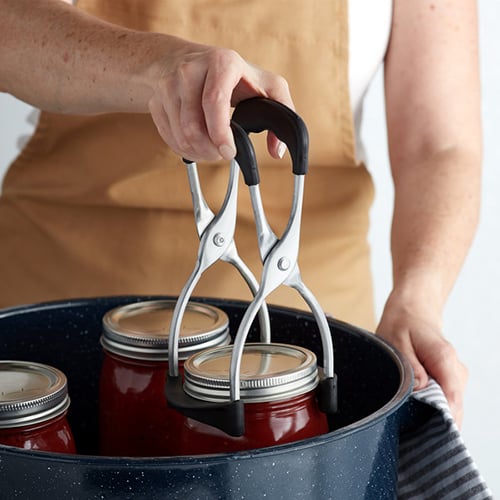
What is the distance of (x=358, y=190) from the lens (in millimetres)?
983

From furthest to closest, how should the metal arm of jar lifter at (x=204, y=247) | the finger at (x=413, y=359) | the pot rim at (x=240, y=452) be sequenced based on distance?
the finger at (x=413, y=359) → the metal arm of jar lifter at (x=204, y=247) → the pot rim at (x=240, y=452)

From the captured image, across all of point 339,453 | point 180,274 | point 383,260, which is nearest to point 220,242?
point 339,453

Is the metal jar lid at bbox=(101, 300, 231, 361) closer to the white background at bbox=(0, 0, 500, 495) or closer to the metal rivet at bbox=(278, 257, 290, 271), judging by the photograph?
the metal rivet at bbox=(278, 257, 290, 271)

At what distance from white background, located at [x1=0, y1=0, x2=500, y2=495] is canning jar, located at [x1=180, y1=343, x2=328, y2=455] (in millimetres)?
935

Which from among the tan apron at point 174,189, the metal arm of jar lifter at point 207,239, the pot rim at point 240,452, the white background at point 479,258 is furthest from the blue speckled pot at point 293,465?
the white background at point 479,258

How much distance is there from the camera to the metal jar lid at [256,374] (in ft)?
1.71

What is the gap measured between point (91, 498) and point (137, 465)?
0.03 m

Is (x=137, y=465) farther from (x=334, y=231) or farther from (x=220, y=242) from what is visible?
(x=334, y=231)

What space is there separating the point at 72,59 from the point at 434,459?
0.33 metres

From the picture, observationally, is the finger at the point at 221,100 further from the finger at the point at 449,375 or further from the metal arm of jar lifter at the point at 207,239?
the finger at the point at 449,375

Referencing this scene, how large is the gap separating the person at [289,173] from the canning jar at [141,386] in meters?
0.29

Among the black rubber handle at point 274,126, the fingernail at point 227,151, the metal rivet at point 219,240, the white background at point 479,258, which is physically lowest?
the white background at point 479,258

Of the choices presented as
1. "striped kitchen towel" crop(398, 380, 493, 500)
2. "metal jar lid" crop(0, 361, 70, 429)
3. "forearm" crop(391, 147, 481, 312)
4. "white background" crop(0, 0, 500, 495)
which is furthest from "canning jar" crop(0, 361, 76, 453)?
"white background" crop(0, 0, 500, 495)

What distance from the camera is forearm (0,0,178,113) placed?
0.59 metres
